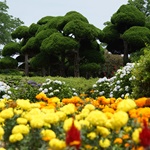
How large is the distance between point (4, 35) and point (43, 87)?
2510cm

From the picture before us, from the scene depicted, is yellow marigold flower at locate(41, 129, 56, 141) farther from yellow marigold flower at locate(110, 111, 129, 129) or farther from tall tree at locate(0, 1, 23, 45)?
tall tree at locate(0, 1, 23, 45)

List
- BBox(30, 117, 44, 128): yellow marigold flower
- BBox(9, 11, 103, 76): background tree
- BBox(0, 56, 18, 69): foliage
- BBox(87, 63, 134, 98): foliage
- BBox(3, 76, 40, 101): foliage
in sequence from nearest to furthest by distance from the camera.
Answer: BBox(30, 117, 44, 128): yellow marigold flower
BBox(87, 63, 134, 98): foliage
BBox(3, 76, 40, 101): foliage
BBox(9, 11, 103, 76): background tree
BBox(0, 56, 18, 69): foliage

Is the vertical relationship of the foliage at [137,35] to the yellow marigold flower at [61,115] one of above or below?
above

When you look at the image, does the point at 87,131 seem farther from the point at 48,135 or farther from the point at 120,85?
the point at 120,85

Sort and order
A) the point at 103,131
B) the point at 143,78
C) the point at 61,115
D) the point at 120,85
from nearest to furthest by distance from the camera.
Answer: the point at 103,131, the point at 61,115, the point at 143,78, the point at 120,85

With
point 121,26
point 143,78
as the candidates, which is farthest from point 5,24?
point 143,78

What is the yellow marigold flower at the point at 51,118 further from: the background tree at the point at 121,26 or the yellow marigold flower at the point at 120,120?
the background tree at the point at 121,26

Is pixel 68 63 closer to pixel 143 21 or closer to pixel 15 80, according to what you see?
pixel 143 21

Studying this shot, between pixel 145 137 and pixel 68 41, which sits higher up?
pixel 68 41

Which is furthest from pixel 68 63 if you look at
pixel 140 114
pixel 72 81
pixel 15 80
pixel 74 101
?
pixel 140 114

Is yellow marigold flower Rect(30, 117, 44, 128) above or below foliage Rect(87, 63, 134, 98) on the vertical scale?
below

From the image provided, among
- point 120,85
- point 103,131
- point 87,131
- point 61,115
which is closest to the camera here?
point 103,131

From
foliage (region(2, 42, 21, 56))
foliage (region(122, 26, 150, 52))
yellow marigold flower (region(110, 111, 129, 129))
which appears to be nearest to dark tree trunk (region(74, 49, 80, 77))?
foliage (region(122, 26, 150, 52))

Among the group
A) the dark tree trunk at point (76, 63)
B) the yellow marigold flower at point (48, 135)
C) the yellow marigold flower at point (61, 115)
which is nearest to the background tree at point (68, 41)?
the dark tree trunk at point (76, 63)
